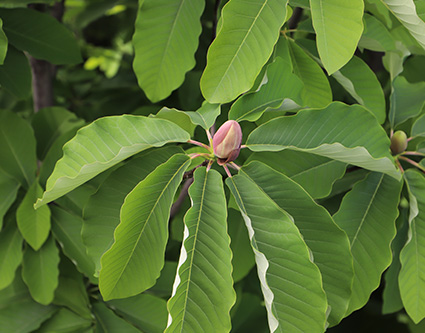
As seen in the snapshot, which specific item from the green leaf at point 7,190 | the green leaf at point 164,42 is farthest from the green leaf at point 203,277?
the green leaf at point 7,190

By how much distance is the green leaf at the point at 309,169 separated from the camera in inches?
33.2

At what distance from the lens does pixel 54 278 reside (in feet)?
3.38

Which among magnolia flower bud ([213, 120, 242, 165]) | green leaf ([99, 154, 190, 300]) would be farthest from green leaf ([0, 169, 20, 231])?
magnolia flower bud ([213, 120, 242, 165])

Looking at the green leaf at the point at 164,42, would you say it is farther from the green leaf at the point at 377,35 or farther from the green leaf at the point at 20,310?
the green leaf at the point at 20,310

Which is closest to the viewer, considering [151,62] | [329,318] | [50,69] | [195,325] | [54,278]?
[195,325]

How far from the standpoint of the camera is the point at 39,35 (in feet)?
3.54

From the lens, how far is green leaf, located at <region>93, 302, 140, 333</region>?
106 centimetres

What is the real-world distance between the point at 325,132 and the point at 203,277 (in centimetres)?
29

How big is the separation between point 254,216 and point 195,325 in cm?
17

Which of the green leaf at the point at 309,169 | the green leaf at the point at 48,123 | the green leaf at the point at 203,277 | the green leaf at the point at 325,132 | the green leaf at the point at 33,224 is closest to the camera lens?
the green leaf at the point at 203,277

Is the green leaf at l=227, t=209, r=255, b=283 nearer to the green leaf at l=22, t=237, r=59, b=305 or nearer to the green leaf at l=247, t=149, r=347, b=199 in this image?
the green leaf at l=247, t=149, r=347, b=199

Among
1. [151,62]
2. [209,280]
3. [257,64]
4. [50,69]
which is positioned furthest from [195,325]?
[50,69]

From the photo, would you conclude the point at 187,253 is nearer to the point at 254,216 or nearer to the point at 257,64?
the point at 254,216

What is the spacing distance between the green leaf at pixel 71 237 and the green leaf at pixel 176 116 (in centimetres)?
38
